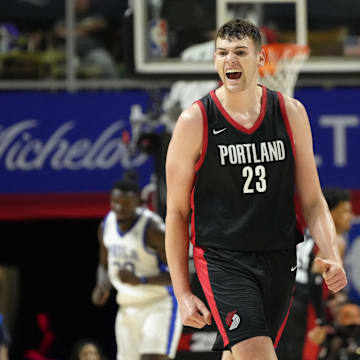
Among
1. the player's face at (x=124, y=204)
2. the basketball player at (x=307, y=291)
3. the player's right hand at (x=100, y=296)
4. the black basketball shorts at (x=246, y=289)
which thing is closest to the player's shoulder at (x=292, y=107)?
the black basketball shorts at (x=246, y=289)

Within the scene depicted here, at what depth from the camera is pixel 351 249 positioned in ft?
39.3

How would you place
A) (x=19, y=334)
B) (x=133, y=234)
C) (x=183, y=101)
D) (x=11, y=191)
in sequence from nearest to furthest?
(x=133, y=234), (x=183, y=101), (x=11, y=191), (x=19, y=334)

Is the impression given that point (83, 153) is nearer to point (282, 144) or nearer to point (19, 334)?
point (19, 334)

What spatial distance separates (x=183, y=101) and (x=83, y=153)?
5.81ft

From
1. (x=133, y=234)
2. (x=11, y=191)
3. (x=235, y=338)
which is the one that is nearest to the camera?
(x=235, y=338)

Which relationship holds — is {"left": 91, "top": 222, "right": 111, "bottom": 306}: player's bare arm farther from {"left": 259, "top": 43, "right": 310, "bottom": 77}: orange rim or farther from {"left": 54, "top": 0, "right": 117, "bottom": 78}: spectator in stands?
{"left": 54, "top": 0, "right": 117, "bottom": 78}: spectator in stands

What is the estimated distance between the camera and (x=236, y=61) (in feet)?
13.7

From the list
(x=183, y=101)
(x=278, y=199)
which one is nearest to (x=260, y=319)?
(x=278, y=199)

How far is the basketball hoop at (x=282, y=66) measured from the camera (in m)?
8.55

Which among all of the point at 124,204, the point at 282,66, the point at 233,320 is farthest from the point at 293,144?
the point at 282,66

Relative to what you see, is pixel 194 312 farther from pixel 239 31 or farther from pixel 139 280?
pixel 139 280

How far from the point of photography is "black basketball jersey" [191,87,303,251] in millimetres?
4223

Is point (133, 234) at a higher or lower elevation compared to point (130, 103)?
lower

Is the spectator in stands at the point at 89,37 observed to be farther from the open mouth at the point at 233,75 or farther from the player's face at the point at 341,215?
the open mouth at the point at 233,75
